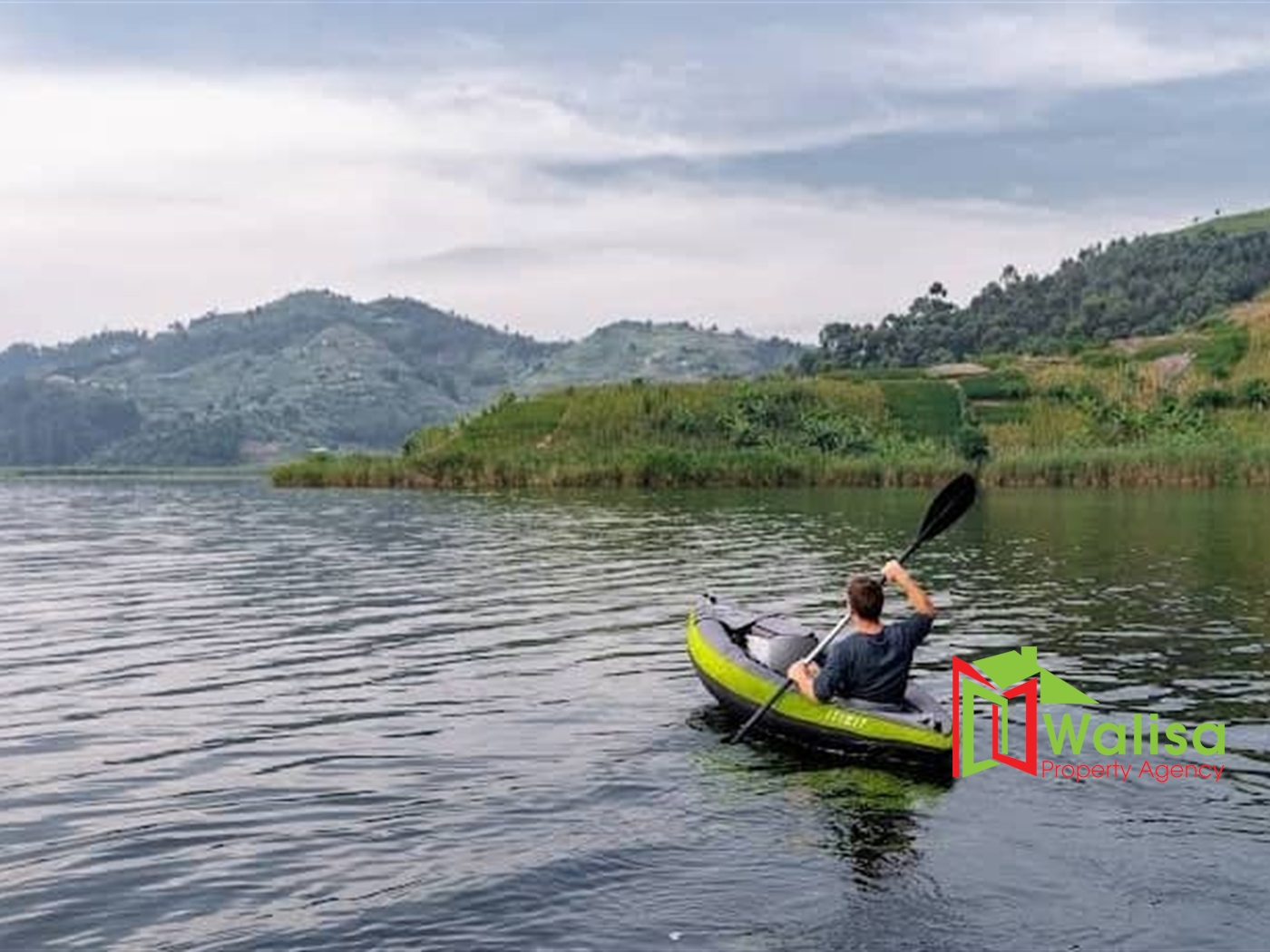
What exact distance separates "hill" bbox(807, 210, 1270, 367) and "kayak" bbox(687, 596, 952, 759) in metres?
137

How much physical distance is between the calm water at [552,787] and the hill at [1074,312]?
429 feet

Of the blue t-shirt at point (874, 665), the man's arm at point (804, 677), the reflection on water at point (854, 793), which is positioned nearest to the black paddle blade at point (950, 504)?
the man's arm at point (804, 677)

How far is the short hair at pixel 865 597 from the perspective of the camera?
46.1 feet

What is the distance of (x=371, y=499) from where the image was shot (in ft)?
227

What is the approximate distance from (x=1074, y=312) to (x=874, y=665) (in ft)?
575

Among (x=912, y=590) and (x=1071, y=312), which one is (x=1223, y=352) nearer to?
(x=1071, y=312)

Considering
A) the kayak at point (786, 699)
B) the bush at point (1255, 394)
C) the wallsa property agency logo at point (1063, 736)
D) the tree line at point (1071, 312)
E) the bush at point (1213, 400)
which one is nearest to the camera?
the kayak at point (786, 699)

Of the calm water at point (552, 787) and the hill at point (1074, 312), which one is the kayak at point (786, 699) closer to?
the calm water at point (552, 787)

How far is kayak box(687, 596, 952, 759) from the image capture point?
1362cm

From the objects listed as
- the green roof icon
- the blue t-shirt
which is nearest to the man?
the blue t-shirt

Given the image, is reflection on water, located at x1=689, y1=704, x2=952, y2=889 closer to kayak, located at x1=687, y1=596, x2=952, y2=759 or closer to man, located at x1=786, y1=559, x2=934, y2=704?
kayak, located at x1=687, y1=596, x2=952, y2=759

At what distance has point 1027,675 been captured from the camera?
18938mm

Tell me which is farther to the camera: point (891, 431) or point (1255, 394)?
point (891, 431)

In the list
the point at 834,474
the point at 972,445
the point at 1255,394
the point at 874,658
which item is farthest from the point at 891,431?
the point at 874,658
